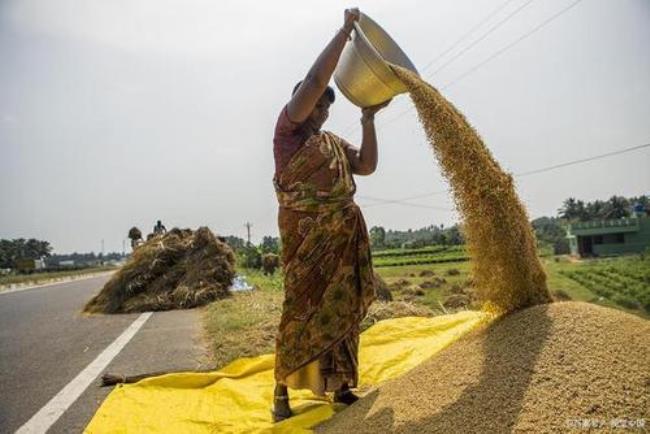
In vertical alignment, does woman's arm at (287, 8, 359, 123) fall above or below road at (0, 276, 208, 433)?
above

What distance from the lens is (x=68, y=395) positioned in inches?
119

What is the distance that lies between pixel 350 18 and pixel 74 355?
4.12 meters

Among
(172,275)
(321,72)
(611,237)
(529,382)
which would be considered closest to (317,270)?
(321,72)

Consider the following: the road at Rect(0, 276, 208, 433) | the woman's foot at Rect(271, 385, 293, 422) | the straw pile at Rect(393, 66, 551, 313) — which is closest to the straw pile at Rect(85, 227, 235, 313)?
the road at Rect(0, 276, 208, 433)

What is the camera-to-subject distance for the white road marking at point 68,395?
250cm

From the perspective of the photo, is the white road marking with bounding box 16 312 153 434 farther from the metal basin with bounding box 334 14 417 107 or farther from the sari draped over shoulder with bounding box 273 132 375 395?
the metal basin with bounding box 334 14 417 107

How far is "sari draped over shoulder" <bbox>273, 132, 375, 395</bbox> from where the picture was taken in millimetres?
2465

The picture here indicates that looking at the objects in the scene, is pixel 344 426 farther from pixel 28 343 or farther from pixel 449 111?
pixel 28 343

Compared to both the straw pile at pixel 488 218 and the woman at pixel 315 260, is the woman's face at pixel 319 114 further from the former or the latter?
the straw pile at pixel 488 218

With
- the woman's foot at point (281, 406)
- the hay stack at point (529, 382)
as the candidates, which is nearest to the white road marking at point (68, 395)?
the woman's foot at point (281, 406)

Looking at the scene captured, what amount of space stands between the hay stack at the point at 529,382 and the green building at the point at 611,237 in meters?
36.6

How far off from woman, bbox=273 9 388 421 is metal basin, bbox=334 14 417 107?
243mm

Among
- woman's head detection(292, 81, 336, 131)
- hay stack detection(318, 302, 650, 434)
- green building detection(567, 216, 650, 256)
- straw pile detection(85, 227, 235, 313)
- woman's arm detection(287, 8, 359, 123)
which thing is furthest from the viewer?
green building detection(567, 216, 650, 256)

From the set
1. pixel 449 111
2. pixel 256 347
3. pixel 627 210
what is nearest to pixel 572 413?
pixel 449 111
